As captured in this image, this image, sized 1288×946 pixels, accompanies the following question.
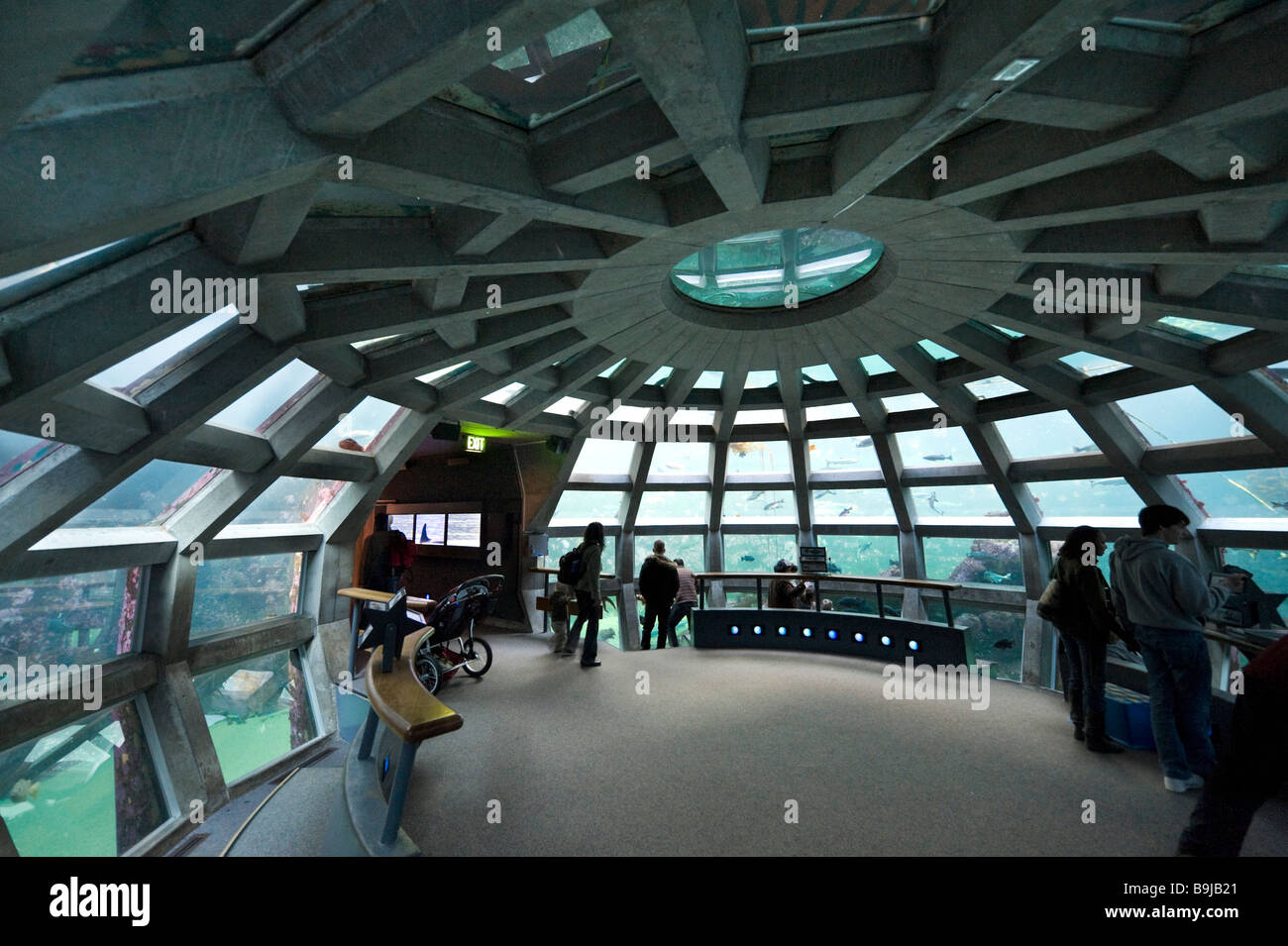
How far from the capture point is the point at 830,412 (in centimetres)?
1328

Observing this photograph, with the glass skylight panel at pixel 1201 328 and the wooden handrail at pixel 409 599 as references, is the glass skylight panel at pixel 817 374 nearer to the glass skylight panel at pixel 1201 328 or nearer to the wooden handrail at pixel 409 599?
the glass skylight panel at pixel 1201 328

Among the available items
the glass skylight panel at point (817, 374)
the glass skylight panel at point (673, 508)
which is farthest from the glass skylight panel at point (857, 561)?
the glass skylight panel at point (817, 374)

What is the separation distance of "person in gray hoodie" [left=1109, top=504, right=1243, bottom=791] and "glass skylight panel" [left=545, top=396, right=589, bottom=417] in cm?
937

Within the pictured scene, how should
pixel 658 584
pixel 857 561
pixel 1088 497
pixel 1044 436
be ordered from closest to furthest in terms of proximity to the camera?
pixel 658 584 → pixel 1044 436 → pixel 1088 497 → pixel 857 561

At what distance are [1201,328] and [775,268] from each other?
593 centimetres

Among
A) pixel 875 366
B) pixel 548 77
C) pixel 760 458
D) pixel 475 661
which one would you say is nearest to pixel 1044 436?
pixel 875 366

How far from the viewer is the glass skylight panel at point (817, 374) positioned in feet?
36.4

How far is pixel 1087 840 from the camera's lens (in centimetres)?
317

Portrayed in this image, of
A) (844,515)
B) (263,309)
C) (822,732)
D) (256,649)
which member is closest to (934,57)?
(822,732)

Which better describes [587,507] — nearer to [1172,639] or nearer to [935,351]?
[935,351]

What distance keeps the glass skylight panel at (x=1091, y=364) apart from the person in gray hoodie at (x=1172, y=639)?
21.0 ft

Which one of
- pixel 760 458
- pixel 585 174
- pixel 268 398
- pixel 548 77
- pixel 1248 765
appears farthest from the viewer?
pixel 760 458

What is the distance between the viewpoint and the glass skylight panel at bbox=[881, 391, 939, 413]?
11.8 metres

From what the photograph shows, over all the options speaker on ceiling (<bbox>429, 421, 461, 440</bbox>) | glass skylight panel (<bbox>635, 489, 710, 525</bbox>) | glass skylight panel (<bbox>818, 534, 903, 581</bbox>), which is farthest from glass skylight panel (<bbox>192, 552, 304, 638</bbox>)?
glass skylight panel (<bbox>818, 534, 903, 581</bbox>)
